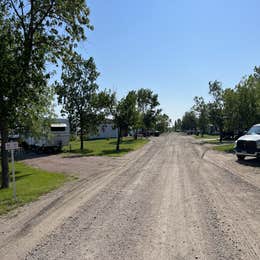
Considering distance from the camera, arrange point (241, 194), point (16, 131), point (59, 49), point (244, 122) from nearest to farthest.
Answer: point (241, 194), point (59, 49), point (16, 131), point (244, 122)

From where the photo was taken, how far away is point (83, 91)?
2970 centimetres

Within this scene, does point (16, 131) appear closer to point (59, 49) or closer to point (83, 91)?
point (59, 49)

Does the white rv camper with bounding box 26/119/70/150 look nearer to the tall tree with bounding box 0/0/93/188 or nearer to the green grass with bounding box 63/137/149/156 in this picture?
the green grass with bounding box 63/137/149/156

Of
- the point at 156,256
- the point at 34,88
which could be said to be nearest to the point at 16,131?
the point at 34,88

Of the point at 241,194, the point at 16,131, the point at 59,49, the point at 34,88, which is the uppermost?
the point at 59,49

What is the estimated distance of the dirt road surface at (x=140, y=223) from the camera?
4047mm

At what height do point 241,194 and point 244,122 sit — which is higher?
point 244,122

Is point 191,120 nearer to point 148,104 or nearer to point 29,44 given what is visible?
point 148,104

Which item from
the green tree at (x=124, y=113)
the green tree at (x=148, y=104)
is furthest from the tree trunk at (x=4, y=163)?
the green tree at (x=148, y=104)

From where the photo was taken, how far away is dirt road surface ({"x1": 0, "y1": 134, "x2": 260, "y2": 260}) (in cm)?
405

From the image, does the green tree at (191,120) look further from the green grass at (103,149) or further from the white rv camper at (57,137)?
the white rv camper at (57,137)

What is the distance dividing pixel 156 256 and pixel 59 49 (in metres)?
9.24

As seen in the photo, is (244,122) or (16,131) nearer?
(16,131)

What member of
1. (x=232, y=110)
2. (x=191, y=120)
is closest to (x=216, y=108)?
(x=232, y=110)
